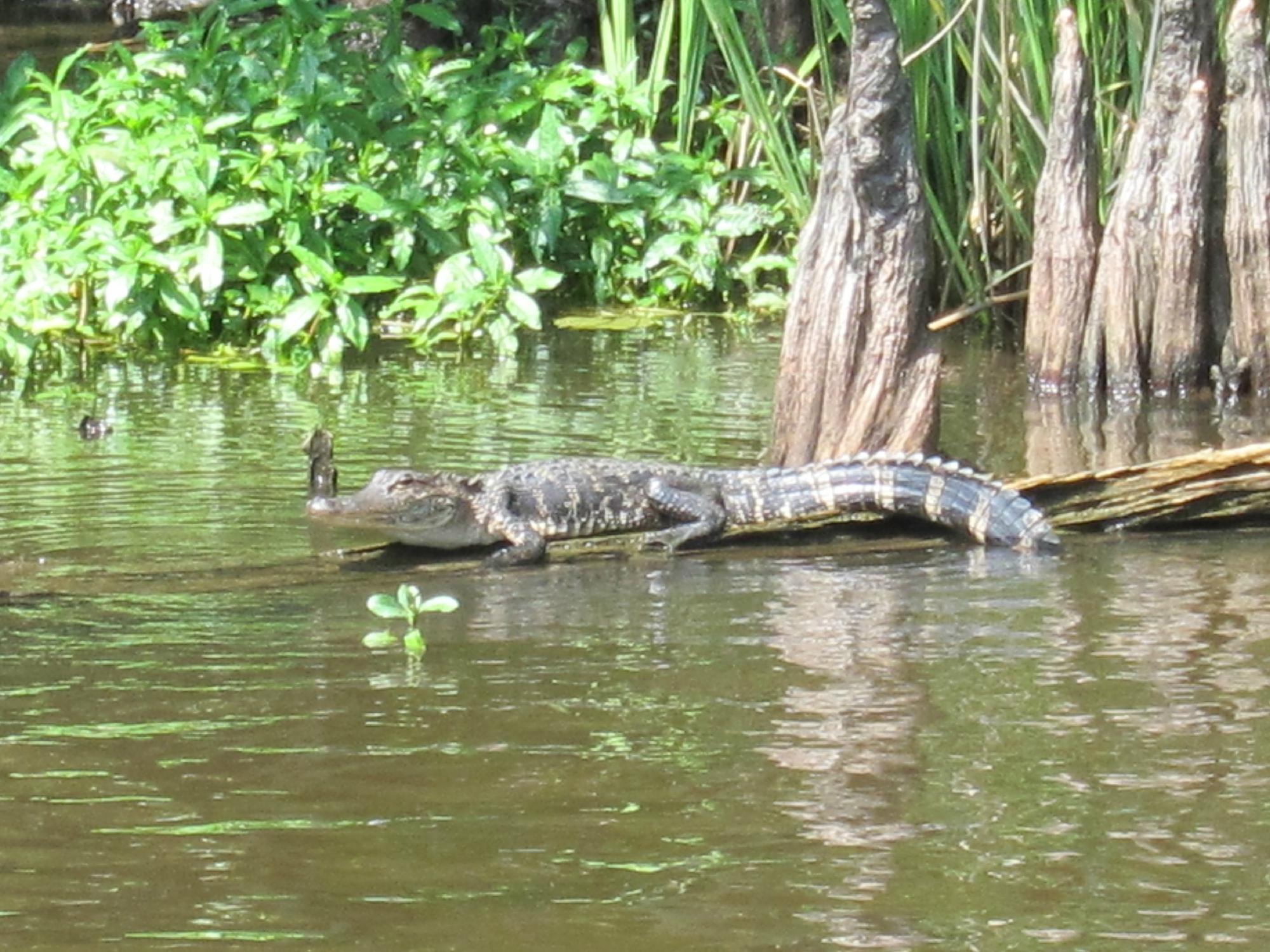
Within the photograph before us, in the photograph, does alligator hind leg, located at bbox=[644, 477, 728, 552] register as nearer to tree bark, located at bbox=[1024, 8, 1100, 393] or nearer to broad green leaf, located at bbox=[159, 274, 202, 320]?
tree bark, located at bbox=[1024, 8, 1100, 393]

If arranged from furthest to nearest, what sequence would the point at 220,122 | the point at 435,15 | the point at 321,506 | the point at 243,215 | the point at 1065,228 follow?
1. the point at 435,15
2. the point at 220,122
3. the point at 243,215
4. the point at 1065,228
5. the point at 321,506

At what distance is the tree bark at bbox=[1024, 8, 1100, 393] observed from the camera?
27.4 ft

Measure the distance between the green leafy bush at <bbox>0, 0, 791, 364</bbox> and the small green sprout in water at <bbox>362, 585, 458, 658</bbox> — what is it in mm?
4291

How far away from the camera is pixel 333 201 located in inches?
384

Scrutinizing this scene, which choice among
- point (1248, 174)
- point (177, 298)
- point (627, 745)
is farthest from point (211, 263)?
point (627, 745)

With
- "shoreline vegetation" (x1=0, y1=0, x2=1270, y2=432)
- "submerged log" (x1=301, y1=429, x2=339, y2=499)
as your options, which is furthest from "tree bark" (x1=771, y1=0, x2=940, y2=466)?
"submerged log" (x1=301, y1=429, x2=339, y2=499)

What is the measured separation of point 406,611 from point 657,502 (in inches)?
69.8

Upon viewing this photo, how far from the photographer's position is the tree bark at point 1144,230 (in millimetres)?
8234

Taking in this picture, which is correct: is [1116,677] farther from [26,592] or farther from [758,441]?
[758,441]

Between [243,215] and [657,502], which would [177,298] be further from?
[657,502]

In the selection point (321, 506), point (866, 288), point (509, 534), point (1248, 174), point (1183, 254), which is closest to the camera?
point (321, 506)

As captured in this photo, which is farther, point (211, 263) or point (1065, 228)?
point (211, 263)

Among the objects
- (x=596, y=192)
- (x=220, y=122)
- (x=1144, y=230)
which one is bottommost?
(x=1144, y=230)

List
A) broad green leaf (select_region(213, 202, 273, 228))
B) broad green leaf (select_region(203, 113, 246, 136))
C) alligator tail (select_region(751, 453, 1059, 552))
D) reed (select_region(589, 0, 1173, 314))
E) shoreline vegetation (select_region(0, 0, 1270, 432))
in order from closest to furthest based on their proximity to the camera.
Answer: alligator tail (select_region(751, 453, 1059, 552)) → shoreline vegetation (select_region(0, 0, 1270, 432)) → reed (select_region(589, 0, 1173, 314)) → broad green leaf (select_region(213, 202, 273, 228)) → broad green leaf (select_region(203, 113, 246, 136))
